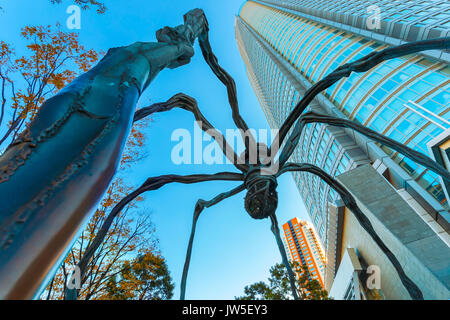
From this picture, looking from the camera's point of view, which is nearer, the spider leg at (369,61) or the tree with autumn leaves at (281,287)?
the spider leg at (369,61)

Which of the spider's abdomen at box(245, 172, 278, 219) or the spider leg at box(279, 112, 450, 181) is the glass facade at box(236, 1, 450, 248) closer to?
the spider leg at box(279, 112, 450, 181)

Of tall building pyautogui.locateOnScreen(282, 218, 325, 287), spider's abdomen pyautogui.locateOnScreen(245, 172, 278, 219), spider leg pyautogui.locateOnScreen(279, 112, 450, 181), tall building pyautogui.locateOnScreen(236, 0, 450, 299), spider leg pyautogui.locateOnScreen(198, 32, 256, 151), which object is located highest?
tall building pyautogui.locateOnScreen(282, 218, 325, 287)

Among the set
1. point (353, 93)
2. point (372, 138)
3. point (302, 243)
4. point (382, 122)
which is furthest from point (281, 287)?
point (302, 243)

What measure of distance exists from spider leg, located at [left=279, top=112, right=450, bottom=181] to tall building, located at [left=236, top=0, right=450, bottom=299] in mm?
6388

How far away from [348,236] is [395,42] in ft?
68.4

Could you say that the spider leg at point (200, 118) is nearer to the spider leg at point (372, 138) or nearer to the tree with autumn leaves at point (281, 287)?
the spider leg at point (372, 138)

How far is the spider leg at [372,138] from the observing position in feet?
6.86

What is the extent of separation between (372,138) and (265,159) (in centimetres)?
131

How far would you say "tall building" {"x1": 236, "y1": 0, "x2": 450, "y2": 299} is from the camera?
7.73m

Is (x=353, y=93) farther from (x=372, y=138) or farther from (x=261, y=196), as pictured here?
(x=261, y=196)

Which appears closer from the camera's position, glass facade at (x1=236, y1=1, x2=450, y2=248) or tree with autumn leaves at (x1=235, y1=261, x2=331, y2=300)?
tree with autumn leaves at (x1=235, y1=261, x2=331, y2=300)

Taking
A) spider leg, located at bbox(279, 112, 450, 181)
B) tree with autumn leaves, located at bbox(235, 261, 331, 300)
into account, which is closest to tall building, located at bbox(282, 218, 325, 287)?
tree with autumn leaves, located at bbox(235, 261, 331, 300)

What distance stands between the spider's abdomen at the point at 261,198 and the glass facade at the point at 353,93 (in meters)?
15.2

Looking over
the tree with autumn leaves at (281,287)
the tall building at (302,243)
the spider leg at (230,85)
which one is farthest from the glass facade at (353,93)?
the tall building at (302,243)
